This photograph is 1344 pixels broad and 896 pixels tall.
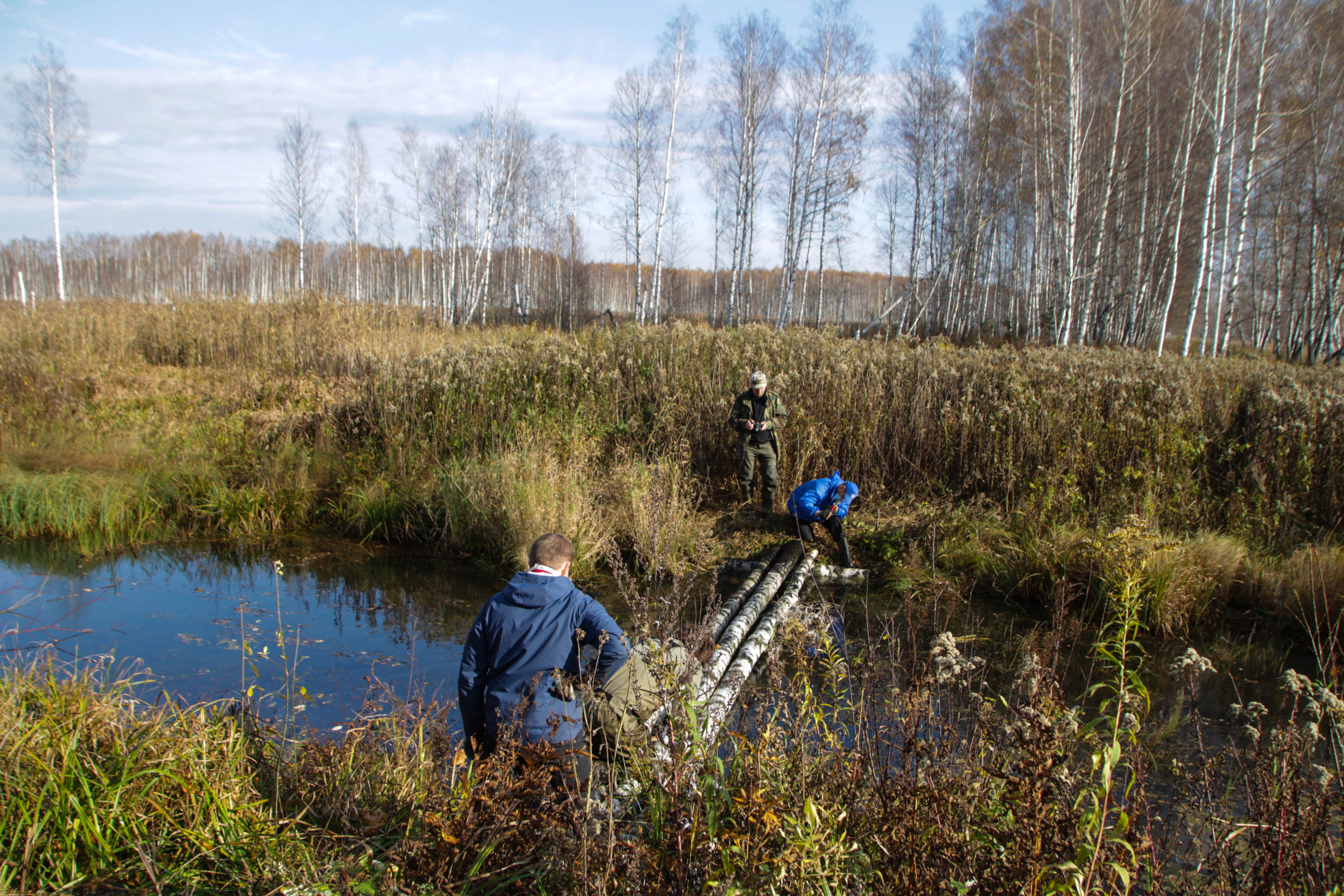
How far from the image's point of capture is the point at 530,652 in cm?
342

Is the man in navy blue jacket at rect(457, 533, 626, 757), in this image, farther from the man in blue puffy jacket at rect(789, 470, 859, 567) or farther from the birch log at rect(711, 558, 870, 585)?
the man in blue puffy jacket at rect(789, 470, 859, 567)

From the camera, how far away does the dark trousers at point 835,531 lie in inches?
320

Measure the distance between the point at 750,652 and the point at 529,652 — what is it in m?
2.38

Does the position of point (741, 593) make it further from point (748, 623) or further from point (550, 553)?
point (550, 553)

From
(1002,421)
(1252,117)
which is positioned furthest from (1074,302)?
(1002,421)

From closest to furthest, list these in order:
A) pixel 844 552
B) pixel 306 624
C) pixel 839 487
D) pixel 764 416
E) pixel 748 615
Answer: pixel 748 615 < pixel 306 624 < pixel 839 487 < pixel 844 552 < pixel 764 416

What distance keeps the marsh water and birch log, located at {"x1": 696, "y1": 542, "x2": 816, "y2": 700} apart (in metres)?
0.65

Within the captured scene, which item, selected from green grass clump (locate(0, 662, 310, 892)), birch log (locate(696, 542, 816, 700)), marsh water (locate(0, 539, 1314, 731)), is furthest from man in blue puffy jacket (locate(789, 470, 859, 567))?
green grass clump (locate(0, 662, 310, 892))

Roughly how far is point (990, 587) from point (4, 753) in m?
7.74

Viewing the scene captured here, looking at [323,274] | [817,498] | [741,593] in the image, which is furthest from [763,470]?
[323,274]

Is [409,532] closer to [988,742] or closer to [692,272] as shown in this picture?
[988,742]

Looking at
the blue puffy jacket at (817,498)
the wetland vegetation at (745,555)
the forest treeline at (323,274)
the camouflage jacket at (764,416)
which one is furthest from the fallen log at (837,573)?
the forest treeline at (323,274)

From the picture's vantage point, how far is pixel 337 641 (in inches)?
254

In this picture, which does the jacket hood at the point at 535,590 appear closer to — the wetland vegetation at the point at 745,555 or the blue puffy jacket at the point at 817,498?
the wetland vegetation at the point at 745,555
